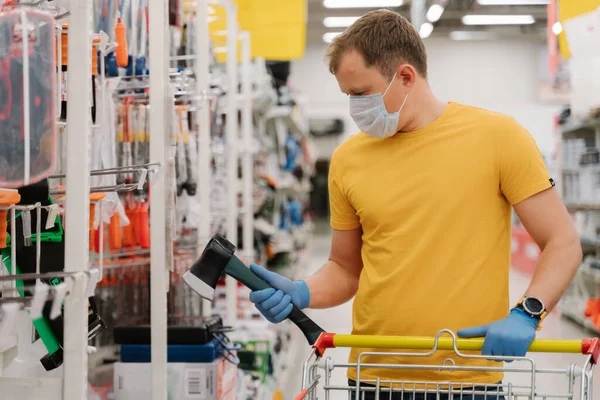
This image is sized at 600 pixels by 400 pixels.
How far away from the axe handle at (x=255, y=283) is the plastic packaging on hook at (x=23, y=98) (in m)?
0.55

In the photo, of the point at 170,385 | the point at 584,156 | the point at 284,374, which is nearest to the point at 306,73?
the point at 584,156

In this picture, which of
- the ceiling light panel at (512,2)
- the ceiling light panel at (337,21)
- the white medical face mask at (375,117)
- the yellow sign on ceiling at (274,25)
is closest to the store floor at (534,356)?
the white medical face mask at (375,117)

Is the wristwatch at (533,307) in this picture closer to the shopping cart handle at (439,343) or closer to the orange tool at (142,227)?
the shopping cart handle at (439,343)

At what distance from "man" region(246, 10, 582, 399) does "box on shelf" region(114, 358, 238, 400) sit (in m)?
0.70

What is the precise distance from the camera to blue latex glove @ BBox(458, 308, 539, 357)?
1427 millimetres

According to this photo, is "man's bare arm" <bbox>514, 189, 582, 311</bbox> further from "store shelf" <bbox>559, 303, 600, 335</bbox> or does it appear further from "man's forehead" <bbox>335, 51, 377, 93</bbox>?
"store shelf" <bbox>559, 303, 600, 335</bbox>

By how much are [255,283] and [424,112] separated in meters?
0.62

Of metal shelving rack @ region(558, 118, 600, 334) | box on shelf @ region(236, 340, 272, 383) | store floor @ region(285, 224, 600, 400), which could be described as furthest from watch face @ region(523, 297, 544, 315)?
metal shelving rack @ region(558, 118, 600, 334)

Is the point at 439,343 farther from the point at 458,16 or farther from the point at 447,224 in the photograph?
the point at 458,16

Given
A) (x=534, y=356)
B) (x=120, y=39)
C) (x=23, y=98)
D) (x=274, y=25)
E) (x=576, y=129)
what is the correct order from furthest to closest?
1. (x=576, y=129)
2. (x=274, y=25)
3. (x=534, y=356)
4. (x=120, y=39)
5. (x=23, y=98)

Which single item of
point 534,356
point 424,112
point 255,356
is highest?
point 424,112

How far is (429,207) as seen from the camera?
172 centimetres

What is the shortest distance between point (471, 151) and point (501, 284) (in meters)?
0.34

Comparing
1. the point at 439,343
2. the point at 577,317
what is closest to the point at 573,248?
the point at 439,343
